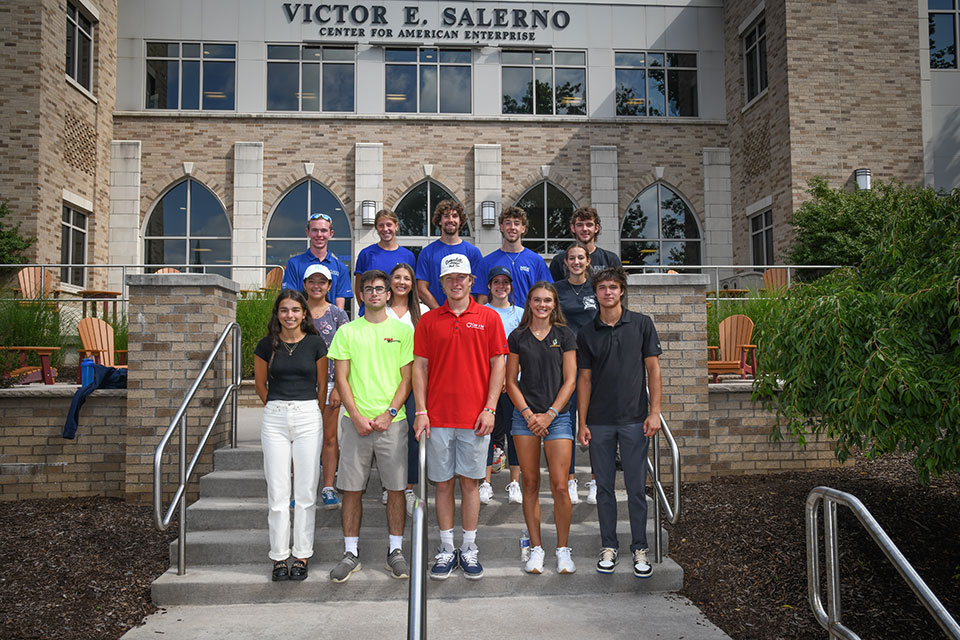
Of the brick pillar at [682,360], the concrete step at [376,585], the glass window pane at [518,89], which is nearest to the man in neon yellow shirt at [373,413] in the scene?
the concrete step at [376,585]

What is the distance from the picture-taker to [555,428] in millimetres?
4660

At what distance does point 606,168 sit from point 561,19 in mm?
4312

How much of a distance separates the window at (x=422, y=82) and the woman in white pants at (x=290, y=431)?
15.0 m

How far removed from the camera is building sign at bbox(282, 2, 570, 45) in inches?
731

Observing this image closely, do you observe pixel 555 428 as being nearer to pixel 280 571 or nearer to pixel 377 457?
pixel 377 457

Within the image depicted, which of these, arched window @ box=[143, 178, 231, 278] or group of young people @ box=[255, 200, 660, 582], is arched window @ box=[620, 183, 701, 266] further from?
group of young people @ box=[255, 200, 660, 582]

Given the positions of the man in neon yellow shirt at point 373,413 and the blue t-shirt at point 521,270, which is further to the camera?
the blue t-shirt at point 521,270

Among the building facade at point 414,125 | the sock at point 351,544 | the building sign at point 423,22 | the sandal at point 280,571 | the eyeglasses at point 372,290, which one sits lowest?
the sandal at point 280,571

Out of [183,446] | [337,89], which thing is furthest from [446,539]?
[337,89]

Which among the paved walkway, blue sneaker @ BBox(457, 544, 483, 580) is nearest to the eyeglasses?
blue sneaker @ BBox(457, 544, 483, 580)

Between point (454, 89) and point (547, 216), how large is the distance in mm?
4260

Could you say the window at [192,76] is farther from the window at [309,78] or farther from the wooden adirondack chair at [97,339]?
the wooden adirondack chair at [97,339]

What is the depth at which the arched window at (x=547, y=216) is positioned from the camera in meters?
18.8

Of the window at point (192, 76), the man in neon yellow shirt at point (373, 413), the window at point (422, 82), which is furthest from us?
the window at point (422, 82)
